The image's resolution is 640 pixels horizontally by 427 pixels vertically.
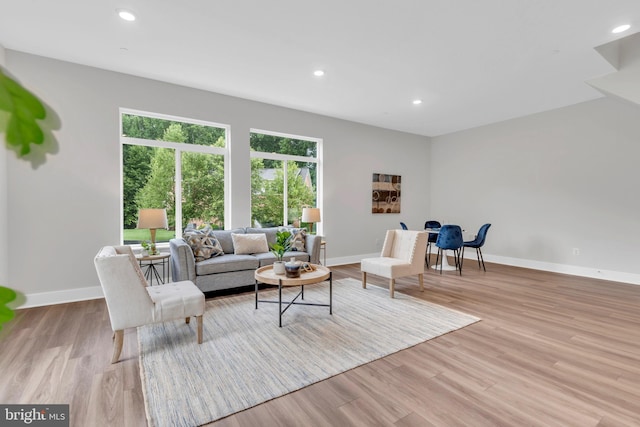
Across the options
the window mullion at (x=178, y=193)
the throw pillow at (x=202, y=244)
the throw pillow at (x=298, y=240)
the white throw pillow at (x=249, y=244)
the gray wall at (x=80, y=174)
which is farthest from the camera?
the throw pillow at (x=298, y=240)

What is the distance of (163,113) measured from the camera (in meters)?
4.50

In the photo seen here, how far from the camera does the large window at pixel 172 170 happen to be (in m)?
4.41

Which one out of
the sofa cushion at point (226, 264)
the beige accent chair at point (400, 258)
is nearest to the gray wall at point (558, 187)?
the beige accent chair at point (400, 258)

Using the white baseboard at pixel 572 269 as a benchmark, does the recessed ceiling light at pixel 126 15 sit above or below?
above

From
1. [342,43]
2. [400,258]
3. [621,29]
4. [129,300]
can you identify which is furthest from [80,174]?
[621,29]

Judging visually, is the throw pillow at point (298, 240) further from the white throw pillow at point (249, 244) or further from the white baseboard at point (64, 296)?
the white baseboard at point (64, 296)

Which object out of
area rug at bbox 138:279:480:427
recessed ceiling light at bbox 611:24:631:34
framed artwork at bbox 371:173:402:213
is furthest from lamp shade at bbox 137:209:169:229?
recessed ceiling light at bbox 611:24:631:34

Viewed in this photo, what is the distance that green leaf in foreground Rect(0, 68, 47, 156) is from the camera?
0.40 meters

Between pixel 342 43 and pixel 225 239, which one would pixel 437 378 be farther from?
pixel 225 239

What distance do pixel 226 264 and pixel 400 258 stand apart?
8.09ft

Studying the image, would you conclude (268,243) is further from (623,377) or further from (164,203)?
(623,377)

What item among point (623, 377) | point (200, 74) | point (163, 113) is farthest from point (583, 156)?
point (163, 113)

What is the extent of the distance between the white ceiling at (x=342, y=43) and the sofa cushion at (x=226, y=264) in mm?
2509

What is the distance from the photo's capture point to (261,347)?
2.70 m
